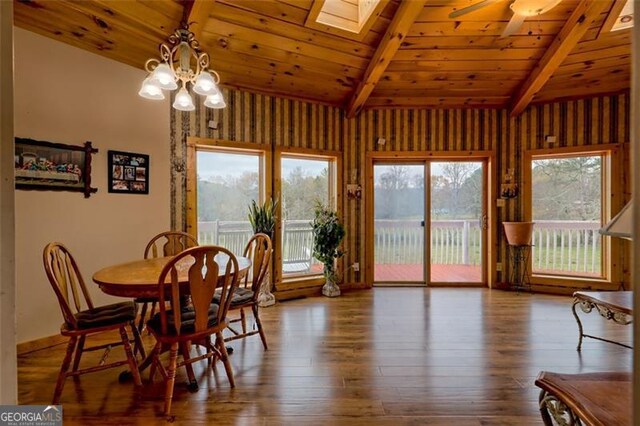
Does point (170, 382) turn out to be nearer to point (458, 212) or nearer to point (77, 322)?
point (77, 322)

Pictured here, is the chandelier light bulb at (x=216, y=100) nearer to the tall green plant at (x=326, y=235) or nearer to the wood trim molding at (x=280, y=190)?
the wood trim molding at (x=280, y=190)

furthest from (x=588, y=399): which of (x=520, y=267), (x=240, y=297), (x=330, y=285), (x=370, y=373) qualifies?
(x=520, y=267)

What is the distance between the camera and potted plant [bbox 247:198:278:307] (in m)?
3.82

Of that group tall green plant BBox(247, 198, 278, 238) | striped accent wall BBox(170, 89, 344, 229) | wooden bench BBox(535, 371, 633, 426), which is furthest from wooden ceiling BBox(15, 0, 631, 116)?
wooden bench BBox(535, 371, 633, 426)

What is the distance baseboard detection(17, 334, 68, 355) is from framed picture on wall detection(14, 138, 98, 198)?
1.34 metres

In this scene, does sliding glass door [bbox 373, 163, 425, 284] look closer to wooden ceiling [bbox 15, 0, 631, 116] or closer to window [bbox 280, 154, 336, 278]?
window [bbox 280, 154, 336, 278]

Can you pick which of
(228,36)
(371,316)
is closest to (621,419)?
(371,316)

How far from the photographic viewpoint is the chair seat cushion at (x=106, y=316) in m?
1.99

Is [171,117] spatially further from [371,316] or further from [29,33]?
[371,316]

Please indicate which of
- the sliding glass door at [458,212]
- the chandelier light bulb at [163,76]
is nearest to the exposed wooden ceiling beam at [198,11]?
the chandelier light bulb at [163,76]

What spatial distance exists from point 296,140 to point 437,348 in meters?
3.19

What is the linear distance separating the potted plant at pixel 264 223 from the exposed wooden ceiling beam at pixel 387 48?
1.96 meters

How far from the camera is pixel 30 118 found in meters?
2.66

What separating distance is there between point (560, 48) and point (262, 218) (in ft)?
13.2
